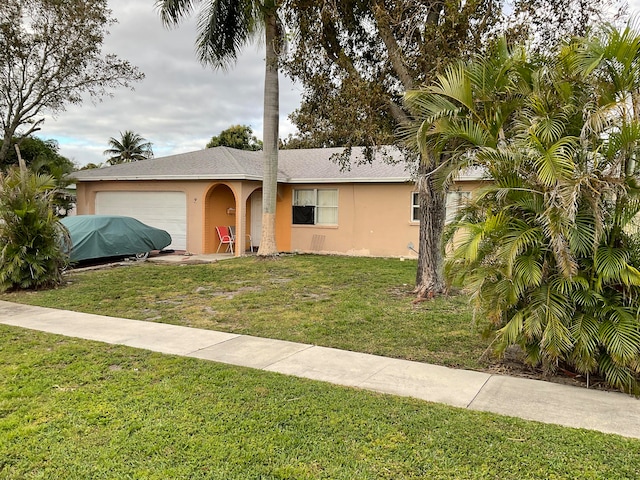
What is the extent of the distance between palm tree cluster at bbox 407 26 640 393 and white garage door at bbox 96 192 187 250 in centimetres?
1395

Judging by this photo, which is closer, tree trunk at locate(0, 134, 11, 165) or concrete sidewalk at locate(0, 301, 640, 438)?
concrete sidewalk at locate(0, 301, 640, 438)

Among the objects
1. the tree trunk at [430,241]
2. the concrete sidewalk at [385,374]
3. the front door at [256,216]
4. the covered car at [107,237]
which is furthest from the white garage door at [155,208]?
the tree trunk at [430,241]

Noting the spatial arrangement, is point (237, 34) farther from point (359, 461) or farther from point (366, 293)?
point (359, 461)

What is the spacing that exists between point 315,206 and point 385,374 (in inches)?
503

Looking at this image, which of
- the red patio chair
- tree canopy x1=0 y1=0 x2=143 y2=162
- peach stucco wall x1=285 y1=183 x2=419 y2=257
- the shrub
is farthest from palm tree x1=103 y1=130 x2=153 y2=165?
the shrub

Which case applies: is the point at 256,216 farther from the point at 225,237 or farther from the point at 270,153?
the point at 270,153

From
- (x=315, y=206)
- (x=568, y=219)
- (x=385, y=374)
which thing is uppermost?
(x=315, y=206)

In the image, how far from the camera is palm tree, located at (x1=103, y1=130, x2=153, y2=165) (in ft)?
145

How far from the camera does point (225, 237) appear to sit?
694 inches

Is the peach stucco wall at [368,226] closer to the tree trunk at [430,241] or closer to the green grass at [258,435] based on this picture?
the tree trunk at [430,241]

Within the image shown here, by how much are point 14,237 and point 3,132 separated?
54.8 feet

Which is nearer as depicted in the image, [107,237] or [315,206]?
[107,237]

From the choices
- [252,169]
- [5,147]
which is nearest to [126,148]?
[5,147]

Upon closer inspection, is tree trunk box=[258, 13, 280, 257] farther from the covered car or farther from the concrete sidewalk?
the concrete sidewalk
